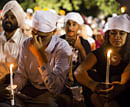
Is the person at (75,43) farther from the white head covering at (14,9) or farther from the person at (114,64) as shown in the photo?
the white head covering at (14,9)

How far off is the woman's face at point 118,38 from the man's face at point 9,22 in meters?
1.90

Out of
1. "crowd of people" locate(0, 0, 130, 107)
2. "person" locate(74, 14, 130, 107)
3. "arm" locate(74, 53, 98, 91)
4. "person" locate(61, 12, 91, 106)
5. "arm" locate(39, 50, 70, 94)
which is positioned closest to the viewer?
"arm" locate(39, 50, 70, 94)

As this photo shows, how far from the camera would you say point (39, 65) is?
3.23 meters

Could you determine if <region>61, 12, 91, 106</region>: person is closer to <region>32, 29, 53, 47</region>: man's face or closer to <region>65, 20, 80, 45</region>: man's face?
<region>65, 20, 80, 45</region>: man's face

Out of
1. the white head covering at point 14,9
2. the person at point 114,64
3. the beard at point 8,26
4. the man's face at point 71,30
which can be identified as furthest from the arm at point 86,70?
the white head covering at point 14,9

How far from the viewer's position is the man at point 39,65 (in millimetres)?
3230

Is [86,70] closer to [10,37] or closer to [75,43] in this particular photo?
[75,43]

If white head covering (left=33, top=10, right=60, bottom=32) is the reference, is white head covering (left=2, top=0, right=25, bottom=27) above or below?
above

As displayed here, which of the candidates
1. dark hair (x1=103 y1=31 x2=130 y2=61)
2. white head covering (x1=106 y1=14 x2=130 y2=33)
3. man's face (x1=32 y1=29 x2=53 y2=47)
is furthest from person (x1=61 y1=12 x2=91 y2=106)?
white head covering (x1=106 y1=14 x2=130 y2=33)

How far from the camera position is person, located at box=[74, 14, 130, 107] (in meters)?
3.26

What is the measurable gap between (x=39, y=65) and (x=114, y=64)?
3.80 feet

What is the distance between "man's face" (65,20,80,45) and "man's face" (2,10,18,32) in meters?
1.22

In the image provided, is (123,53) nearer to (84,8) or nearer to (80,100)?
(80,100)

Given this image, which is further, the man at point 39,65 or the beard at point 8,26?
the beard at point 8,26
